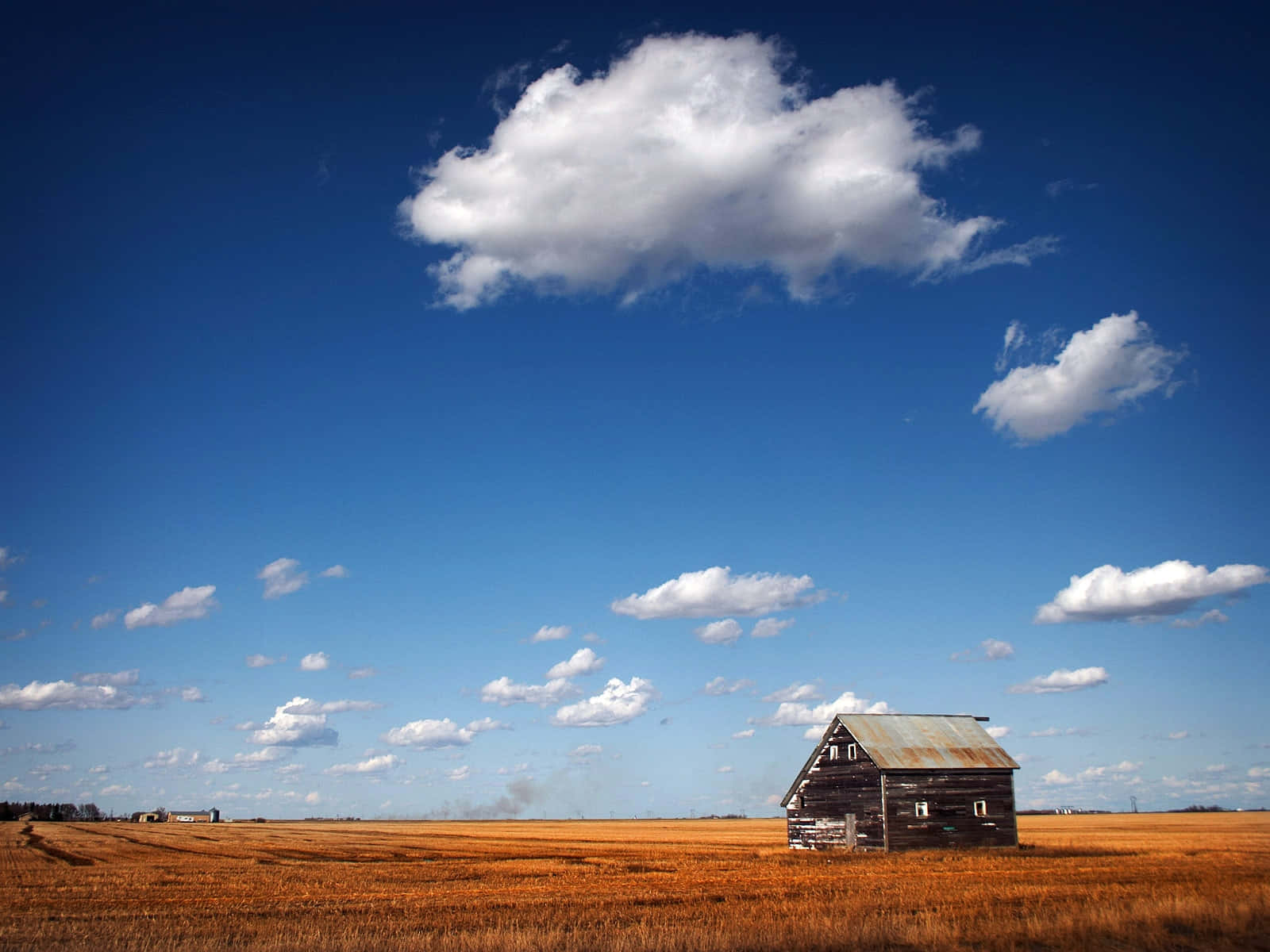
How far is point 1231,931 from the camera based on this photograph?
18.8 meters

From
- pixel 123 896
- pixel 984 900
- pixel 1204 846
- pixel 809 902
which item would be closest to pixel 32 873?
pixel 123 896

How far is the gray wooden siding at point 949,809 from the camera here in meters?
44.9

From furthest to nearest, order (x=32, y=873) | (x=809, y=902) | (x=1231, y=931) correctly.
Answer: (x=32, y=873), (x=809, y=902), (x=1231, y=931)

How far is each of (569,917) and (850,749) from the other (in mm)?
29118

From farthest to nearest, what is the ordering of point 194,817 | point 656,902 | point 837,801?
point 194,817, point 837,801, point 656,902

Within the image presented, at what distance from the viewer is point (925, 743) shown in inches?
1928

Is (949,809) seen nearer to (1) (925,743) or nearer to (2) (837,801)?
(1) (925,743)

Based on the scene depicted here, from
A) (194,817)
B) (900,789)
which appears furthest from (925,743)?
(194,817)

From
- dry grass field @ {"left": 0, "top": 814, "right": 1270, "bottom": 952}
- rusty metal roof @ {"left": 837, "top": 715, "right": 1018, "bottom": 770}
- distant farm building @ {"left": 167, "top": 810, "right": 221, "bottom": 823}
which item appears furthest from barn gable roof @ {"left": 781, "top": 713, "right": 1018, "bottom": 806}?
distant farm building @ {"left": 167, "top": 810, "right": 221, "bottom": 823}

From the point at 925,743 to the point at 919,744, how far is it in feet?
1.92

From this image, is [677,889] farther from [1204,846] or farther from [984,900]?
[1204,846]

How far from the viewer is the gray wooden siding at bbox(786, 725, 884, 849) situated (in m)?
45.5

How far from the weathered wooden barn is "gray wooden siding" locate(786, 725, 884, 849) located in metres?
0.04

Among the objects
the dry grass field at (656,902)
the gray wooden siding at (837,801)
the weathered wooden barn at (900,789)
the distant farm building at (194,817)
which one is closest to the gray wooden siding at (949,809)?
the weathered wooden barn at (900,789)
